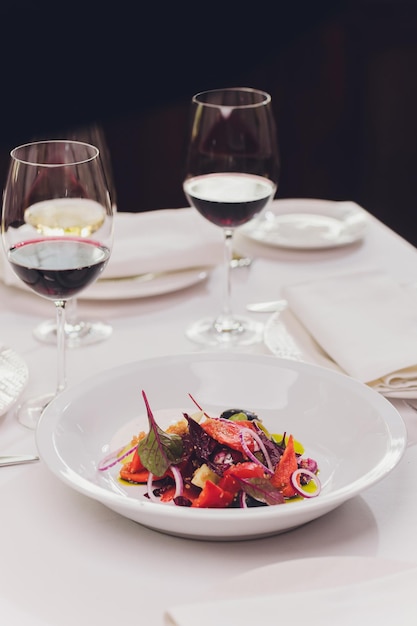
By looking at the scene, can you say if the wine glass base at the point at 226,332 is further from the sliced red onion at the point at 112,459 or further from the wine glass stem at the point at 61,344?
the sliced red onion at the point at 112,459

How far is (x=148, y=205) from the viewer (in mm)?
4094

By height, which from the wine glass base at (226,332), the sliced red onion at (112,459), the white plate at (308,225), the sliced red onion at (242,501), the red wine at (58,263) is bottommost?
the white plate at (308,225)

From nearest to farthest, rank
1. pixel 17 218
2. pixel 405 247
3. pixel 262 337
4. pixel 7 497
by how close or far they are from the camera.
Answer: pixel 7 497 → pixel 17 218 → pixel 262 337 → pixel 405 247

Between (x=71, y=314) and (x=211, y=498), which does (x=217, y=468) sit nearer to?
(x=211, y=498)

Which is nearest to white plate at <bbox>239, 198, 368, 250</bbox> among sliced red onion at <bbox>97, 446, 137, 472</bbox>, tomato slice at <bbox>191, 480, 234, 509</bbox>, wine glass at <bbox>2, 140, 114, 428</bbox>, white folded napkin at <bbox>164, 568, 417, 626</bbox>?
wine glass at <bbox>2, 140, 114, 428</bbox>

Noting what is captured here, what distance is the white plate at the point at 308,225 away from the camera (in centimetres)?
169

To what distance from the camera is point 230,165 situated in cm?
137

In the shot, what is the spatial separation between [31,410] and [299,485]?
0.42 metres

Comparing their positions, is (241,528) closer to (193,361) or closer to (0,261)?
(193,361)

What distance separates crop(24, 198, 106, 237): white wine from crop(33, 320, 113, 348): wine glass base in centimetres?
17

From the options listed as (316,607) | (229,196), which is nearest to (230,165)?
(229,196)

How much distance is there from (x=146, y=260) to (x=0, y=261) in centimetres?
27

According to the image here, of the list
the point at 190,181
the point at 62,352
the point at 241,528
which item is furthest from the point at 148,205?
the point at 241,528

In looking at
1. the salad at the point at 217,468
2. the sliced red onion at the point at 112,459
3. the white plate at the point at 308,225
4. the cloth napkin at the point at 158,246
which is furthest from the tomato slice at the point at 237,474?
the white plate at the point at 308,225
